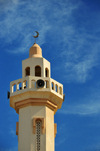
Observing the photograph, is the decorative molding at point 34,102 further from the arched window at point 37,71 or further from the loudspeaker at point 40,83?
the arched window at point 37,71

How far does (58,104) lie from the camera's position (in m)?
32.4

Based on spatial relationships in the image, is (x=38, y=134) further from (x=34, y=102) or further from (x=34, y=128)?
(x=34, y=102)

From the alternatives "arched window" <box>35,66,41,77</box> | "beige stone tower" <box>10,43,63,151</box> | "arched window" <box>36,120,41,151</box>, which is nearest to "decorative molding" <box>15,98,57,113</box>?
"beige stone tower" <box>10,43,63,151</box>

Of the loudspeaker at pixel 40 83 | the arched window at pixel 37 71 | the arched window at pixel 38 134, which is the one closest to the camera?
the arched window at pixel 38 134

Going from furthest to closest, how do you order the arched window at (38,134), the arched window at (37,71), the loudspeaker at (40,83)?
the arched window at (37,71) < the loudspeaker at (40,83) < the arched window at (38,134)

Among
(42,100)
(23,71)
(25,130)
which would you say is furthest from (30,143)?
(23,71)

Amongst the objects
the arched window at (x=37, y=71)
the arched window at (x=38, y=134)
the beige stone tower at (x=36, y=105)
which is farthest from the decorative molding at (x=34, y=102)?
the arched window at (x=37, y=71)

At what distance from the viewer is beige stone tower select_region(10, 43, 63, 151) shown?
100.0 feet

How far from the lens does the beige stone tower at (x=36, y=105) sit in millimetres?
30469

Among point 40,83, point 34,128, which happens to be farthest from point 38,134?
point 40,83

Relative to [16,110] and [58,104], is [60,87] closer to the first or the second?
[58,104]

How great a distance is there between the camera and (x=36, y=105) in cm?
3145

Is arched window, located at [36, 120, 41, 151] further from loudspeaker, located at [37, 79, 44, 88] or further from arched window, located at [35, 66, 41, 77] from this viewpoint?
arched window, located at [35, 66, 41, 77]

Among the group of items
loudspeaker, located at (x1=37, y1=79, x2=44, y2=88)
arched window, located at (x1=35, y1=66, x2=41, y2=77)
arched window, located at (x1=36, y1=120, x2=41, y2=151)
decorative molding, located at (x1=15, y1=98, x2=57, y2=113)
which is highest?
arched window, located at (x1=35, y1=66, x2=41, y2=77)
